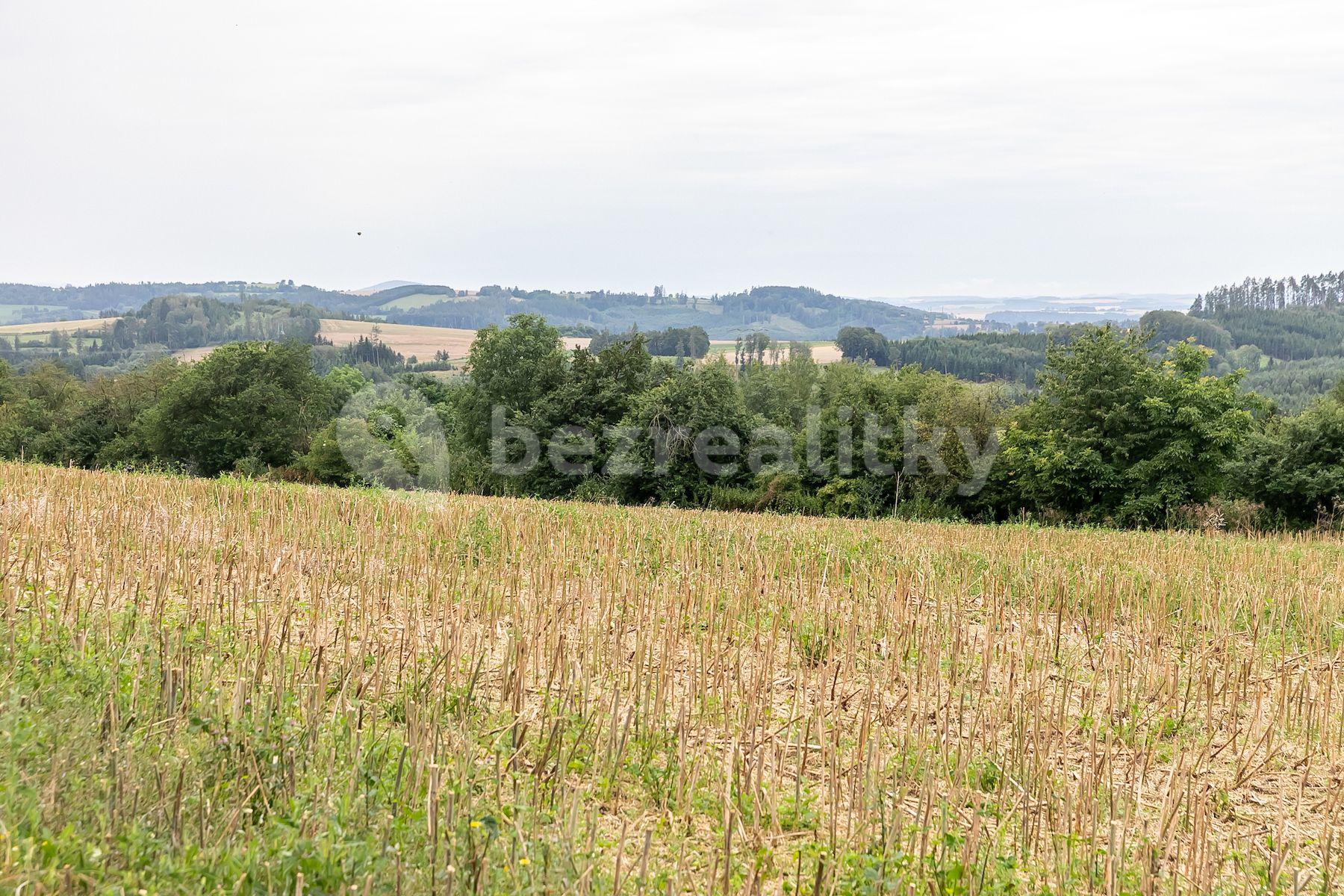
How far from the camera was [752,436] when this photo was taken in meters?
57.3

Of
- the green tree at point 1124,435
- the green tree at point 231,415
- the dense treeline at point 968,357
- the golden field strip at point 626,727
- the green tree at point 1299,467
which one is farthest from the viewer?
the dense treeline at point 968,357

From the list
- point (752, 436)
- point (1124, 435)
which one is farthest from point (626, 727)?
point (752, 436)

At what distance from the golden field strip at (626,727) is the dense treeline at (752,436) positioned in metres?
37.7

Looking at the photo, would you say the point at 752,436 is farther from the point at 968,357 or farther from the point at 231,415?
the point at 968,357

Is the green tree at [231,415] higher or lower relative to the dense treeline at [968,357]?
lower

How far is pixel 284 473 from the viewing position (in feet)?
197

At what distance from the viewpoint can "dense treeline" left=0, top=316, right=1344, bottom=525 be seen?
4675 centimetres

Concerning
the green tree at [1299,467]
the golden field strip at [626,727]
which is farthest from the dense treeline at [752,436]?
the golden field strip at [626,727]

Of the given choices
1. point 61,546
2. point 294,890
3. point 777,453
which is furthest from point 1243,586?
point 777,453

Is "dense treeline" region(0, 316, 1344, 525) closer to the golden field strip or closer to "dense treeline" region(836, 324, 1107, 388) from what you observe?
the golden field strip

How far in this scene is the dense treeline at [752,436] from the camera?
46750 millimetres

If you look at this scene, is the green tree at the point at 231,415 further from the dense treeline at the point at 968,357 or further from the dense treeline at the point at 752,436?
the dense treeline at the point at 968,357

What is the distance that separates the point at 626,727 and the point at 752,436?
52.5m

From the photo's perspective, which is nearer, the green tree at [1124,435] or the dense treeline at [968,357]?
the green tree at [1124,435]
